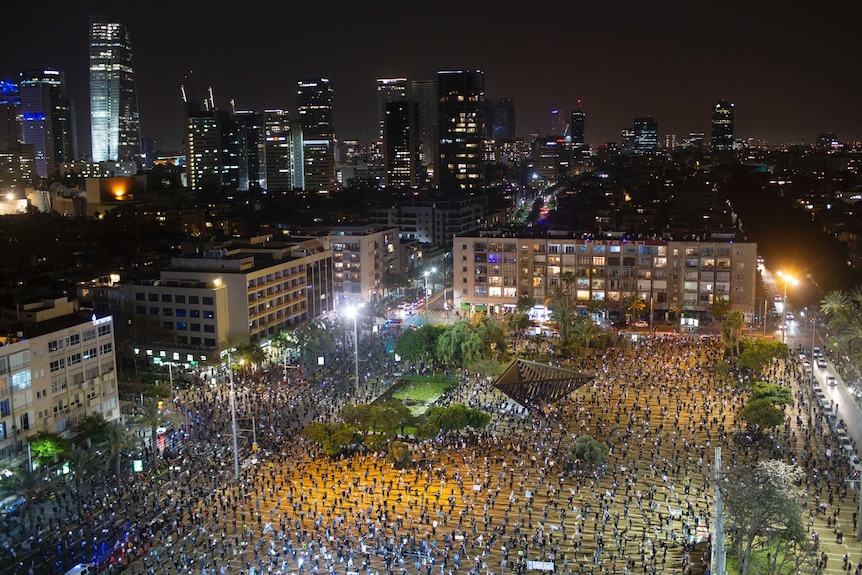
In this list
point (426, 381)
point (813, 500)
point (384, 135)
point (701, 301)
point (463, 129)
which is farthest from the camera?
point (384, 135)

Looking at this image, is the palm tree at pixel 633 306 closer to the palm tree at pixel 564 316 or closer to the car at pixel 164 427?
the palm tree at pixel 564 316

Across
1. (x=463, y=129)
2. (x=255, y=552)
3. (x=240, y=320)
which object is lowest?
(x=255, y=552)

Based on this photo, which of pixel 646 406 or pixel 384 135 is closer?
pixel 646 406

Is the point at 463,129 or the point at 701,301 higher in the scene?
the point at 463,129

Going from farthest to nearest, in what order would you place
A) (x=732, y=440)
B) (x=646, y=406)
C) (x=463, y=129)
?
(x=463, y=129)
(x=646, y=406)
(x=732, y=440)

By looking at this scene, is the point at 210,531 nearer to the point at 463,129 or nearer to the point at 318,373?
the point at 318,373

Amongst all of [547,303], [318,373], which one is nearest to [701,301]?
[547,303]

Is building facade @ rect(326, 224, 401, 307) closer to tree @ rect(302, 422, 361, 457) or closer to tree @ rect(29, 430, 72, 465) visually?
tree @ rect(302, 422, 361, 457)

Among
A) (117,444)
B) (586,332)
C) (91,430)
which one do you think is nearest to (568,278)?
(586,332)
